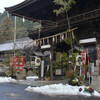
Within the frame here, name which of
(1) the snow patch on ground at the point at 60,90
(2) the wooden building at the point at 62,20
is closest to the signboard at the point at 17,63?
(2) the wooden building at the point at 62,20

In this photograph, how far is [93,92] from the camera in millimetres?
8961

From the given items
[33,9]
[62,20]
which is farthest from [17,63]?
[62,20]

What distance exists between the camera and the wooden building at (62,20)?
11255mm

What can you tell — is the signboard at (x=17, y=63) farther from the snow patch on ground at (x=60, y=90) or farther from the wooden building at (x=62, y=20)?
the snow patch on ground at (x=60, y=90)

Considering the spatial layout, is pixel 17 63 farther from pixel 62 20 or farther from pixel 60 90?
pixel 60 90

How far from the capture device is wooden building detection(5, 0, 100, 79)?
11255 mm

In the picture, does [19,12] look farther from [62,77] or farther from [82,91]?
[82,91]

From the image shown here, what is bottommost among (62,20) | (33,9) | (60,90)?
(60,90)

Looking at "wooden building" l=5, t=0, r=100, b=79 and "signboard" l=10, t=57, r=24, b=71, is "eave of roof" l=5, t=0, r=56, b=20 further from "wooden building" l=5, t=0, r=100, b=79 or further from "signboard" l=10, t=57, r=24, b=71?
"signboard" l=10, t=57, r=24, b=71

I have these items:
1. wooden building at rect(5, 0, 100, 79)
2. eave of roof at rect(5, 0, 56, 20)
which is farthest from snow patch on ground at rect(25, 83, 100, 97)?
eave of roof at rect(5, 0, 56, 20)

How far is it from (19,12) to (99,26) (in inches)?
328

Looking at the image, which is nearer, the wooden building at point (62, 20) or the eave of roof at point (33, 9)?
the wooden building at point (62, 20)

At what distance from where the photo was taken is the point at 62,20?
509 inches

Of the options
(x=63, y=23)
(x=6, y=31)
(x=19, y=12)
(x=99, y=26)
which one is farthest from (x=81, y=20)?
(x=6, y=31)
